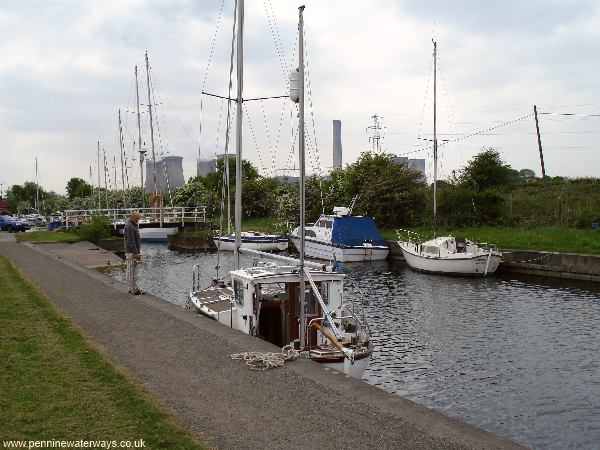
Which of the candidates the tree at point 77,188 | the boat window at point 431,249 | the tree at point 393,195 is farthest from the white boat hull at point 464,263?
the tree at point 77,188

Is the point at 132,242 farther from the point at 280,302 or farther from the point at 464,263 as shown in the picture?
the point at 464,263

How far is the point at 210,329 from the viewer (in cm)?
→ 1341

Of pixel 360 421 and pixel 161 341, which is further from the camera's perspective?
pixel 161 341

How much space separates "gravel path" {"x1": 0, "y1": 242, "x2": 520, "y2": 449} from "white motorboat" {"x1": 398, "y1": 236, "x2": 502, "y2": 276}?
2154 centimetres

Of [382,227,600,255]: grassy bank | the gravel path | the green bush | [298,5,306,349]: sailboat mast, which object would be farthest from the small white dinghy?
the green bush

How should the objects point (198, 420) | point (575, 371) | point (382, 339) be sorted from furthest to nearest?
point (382, 339), point (575, 371), point (198, 420)

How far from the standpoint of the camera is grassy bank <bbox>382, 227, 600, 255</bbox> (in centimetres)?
3353

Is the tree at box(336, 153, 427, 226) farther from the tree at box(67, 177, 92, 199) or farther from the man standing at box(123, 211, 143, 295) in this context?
the tree at box(67, 177, 92, 199)

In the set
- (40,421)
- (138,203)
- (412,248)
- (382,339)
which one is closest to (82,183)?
Answer: (138,203)

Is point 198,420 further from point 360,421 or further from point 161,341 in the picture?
point 161,341

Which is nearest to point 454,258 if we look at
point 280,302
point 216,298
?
point 216,298

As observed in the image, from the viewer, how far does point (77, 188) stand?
399 ft

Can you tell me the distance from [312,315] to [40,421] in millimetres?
7276

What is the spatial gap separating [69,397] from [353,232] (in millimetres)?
34233
